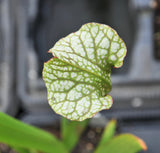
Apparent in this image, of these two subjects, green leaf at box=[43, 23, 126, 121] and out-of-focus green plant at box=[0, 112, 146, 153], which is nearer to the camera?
green leaf at box=[43, 23, 126, 121]

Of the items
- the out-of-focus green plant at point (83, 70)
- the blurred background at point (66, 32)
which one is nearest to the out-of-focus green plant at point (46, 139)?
the out-of-focus green plant at point (83, 70)

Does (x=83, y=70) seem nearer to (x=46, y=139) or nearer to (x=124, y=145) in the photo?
(x=46, y=139)

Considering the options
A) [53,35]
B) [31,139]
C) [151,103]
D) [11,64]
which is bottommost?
[151,103]

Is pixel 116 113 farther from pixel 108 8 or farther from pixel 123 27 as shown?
pixel 108 8

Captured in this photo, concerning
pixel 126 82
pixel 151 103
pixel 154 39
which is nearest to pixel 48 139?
pixel 126 82

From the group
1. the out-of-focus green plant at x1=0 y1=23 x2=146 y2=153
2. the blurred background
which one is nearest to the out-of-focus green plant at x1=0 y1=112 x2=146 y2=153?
the out-of-focus green plant at x1=0 y1=23 x2=146 y2=153

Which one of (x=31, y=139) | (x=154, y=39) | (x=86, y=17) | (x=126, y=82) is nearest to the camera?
(x=31, y=139)

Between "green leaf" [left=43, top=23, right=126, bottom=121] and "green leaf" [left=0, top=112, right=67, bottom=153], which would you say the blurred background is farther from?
"green leaf" [left=43, top=23, right=126, bottom=121]

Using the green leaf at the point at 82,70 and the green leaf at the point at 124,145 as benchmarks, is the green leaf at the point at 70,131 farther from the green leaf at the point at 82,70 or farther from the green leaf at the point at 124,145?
the green leaf at the point at 82,70
